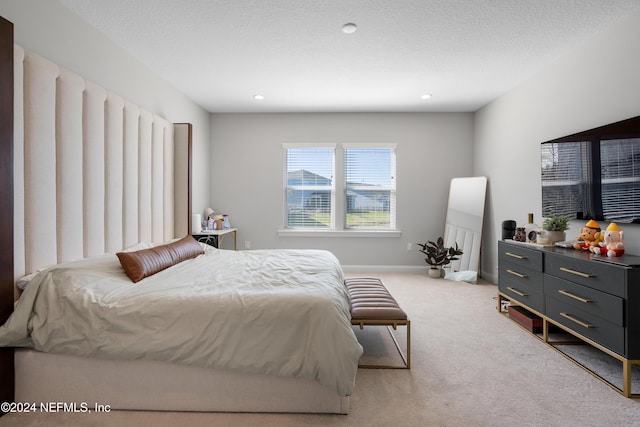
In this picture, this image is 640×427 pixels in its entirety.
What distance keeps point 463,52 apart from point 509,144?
1725 mm

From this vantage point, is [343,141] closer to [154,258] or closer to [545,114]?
[545,114]

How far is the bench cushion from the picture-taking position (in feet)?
7.45

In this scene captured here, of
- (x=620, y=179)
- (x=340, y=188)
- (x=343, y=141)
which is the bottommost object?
(x=620, y=179)

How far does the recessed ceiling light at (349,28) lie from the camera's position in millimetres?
2712

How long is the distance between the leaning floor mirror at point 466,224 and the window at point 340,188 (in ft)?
3.06

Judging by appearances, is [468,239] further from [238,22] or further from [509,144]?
[238,22]

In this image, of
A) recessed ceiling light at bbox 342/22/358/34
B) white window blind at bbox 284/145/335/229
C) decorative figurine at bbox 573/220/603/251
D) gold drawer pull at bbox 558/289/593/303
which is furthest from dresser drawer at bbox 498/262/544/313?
white window blind at bbox 284/145/335/229

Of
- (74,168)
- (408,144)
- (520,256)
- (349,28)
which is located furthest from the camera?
(408,144)

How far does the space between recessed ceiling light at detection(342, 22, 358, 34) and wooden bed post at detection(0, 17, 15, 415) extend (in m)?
2.21

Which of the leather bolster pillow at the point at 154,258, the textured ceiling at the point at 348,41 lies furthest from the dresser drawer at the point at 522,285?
the leather bolster pillow at the point at 154,258

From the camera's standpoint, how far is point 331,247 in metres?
5.45

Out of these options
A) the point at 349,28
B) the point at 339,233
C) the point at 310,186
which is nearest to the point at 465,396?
the point at 349,28

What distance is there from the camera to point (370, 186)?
5473mm

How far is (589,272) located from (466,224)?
2.77m
